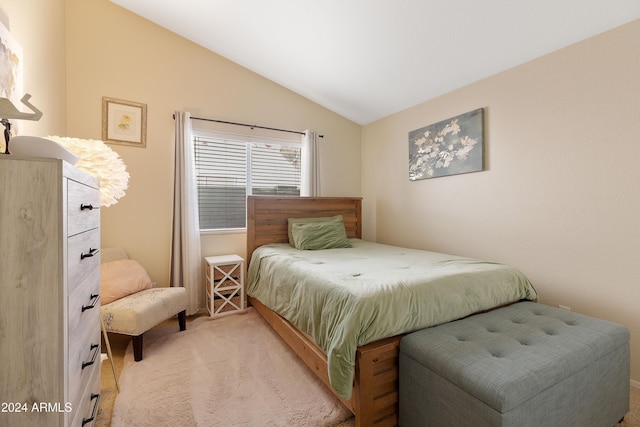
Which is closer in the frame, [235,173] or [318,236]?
[318,236]

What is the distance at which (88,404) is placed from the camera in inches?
48.1

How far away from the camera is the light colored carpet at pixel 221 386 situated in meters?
1.49

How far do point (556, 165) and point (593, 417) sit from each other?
1623mm

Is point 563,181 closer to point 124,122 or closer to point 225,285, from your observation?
point 225,285

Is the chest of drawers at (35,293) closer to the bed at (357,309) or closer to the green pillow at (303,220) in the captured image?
the bed at (357,309)

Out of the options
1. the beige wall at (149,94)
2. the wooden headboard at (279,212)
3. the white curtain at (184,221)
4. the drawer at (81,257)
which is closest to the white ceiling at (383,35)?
the beige wall at (149,94)

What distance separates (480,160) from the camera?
257cm

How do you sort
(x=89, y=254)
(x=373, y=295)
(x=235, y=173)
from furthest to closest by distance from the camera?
(x=235, y=173), (x=373, y=295), (x=89, y=254)

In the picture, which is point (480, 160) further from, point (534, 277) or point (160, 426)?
point (160, 426)

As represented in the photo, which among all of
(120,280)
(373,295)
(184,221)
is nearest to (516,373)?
(373,295)

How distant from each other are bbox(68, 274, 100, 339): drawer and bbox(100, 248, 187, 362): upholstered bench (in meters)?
0.74

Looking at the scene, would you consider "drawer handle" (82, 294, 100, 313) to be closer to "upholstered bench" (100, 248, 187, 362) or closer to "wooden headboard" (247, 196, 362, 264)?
"upholstered bench" (100, 248, 187, 362)

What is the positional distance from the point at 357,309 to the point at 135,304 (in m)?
1.77

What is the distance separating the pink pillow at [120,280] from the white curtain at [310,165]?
6.46ft
